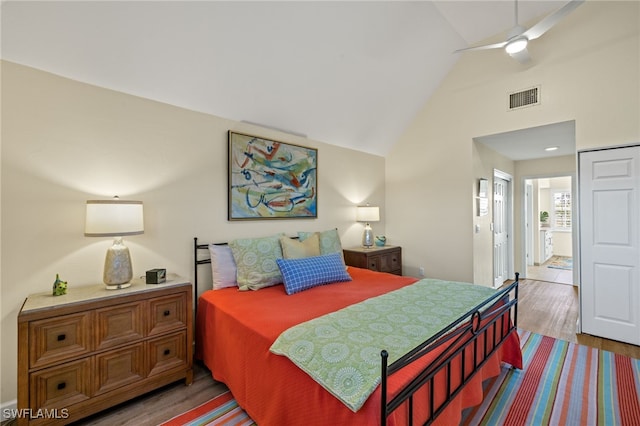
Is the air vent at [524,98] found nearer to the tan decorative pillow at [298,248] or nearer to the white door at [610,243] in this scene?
the white door at [610,243]

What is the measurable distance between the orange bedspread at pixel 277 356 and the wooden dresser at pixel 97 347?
295 mm

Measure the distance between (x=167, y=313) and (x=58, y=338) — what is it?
0.62 m

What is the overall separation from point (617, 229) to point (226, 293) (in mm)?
4086

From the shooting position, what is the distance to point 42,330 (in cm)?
170

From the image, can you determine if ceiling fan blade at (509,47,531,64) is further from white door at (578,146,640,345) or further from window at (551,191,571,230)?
window at (551,191,571,230)

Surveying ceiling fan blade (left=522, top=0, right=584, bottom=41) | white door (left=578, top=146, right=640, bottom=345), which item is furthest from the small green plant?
ceiling fan blade (left=522, top=0, right=584, bottom=41)

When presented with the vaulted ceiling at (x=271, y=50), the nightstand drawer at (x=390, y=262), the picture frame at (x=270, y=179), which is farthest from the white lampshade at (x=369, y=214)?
the vaulted ceiling at (x=271, y=50)

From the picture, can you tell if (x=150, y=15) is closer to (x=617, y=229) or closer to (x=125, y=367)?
(x=125, y=367)

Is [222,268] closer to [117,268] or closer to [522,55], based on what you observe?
[117,268]

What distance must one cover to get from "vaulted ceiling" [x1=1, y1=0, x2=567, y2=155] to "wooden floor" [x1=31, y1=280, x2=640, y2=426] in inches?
97.0

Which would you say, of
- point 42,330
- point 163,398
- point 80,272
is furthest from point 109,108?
point 163,398

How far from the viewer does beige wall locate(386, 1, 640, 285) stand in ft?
10.0

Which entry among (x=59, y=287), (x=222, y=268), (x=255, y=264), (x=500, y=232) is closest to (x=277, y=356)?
(x=255, y=264)

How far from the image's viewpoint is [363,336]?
1588 mm
